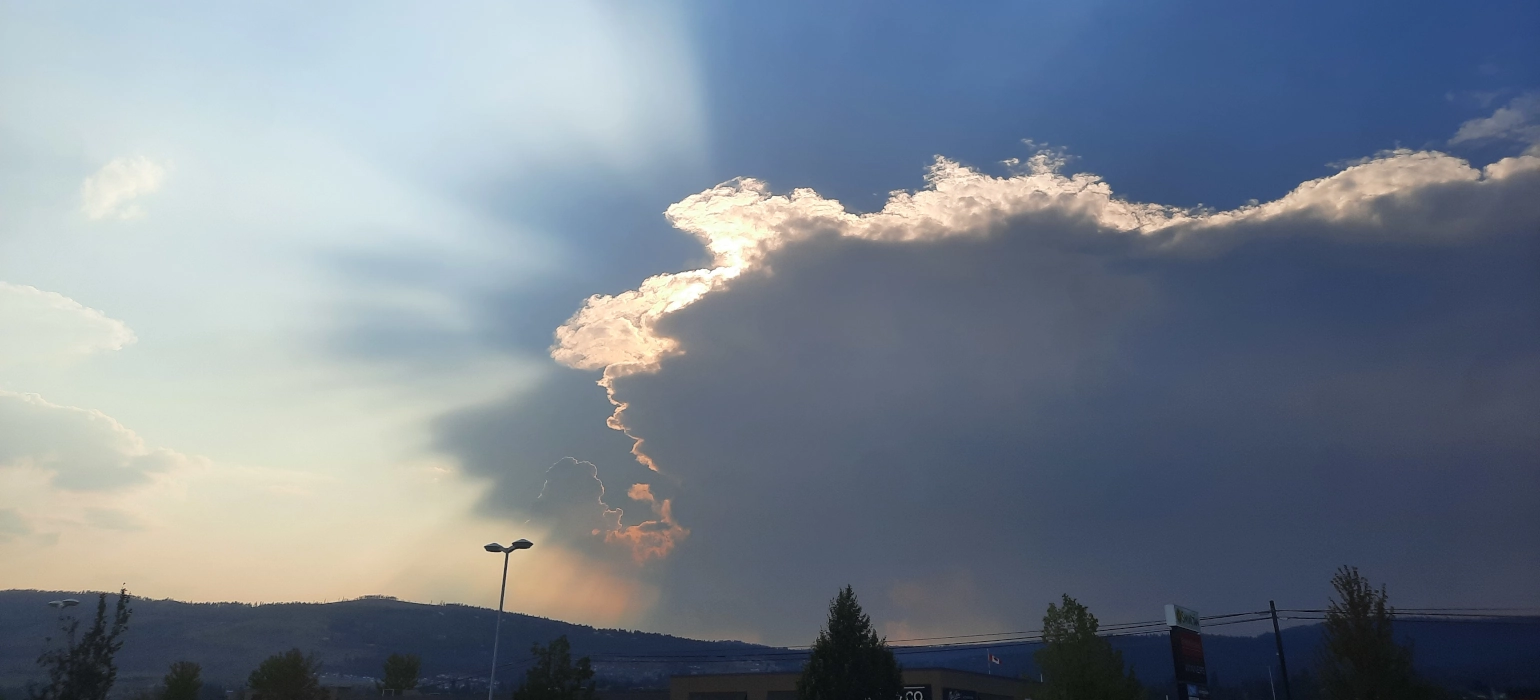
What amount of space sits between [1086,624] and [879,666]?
42.5 feet

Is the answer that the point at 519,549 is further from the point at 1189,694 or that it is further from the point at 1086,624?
the point at 1189,694

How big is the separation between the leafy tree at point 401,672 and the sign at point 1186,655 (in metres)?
81.5

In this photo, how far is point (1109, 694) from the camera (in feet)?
138

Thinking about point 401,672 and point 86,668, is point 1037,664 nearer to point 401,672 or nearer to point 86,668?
point 86,668

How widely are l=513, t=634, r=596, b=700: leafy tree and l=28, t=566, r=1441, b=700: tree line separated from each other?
54 mm

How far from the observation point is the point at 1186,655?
4419cm

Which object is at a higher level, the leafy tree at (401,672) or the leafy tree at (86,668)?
the leafy tree at (86,668)

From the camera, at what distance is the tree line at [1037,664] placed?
3956 cm

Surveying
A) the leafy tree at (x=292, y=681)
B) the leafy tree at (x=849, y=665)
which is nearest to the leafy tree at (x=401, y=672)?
the leafy tree at (x=292, y=681)

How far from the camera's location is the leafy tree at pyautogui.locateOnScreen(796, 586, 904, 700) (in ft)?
168

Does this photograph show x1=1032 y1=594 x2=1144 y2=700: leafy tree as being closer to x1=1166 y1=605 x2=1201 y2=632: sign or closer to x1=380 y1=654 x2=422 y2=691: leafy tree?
x1=1166 y1=605 x2=1201 y2=632: sign

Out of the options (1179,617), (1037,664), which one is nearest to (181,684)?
(1037,664)

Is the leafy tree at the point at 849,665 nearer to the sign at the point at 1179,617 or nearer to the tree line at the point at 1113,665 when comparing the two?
the tree line at the point at 1113,665

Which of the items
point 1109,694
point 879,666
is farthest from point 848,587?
point 1109,694
